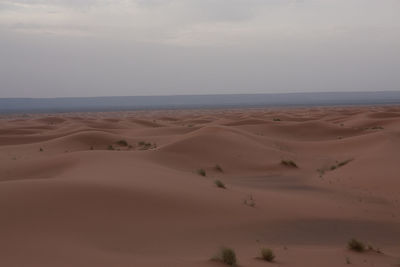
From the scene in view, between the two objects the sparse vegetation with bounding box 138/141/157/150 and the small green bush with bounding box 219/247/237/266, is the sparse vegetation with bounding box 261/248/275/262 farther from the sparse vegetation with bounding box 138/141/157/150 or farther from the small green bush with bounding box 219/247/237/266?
the sparse vegetation with bounding box 138/141/157/150

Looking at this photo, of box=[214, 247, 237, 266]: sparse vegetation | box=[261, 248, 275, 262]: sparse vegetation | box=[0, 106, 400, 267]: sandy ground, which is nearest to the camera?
box=[214, 247, 237, 266]: sparse vegetation

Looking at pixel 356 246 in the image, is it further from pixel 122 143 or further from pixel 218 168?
pixel 122 143

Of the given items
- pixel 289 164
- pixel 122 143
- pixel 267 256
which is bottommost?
pixel 289 164

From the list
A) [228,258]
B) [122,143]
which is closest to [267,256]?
[228,258]

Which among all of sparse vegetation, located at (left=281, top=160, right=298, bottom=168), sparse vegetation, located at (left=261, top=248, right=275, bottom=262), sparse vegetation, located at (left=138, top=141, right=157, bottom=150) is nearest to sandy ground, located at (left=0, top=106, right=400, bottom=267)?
sparse vegetation, located at (left=261, top=248, right=275, bottom=262)

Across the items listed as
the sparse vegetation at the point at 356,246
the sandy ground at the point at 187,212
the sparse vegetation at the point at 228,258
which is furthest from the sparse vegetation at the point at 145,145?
the sparse vegetation at the point at 228,258

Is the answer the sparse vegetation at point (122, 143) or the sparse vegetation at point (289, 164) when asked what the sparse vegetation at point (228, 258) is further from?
the sparse vegetation at point (122, 143)

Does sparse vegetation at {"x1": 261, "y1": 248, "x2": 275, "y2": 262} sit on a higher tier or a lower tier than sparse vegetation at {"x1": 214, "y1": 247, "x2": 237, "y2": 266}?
lower

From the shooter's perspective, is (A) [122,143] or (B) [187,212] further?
(A) [122,143]

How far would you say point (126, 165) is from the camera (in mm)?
18234

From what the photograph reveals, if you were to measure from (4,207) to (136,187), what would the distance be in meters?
3.88

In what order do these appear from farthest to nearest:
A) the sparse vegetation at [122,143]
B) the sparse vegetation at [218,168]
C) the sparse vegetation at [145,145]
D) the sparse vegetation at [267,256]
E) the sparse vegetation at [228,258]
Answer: the sparse vegetation at [122,143] < the sparse vegetation at [145,145] < the sparse vegetation at [218,168] < the sparse vegetation at [267,256] < the sparse vegetation at [228,258]

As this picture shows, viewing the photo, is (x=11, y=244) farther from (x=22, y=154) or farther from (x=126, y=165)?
(x=22, y=154)

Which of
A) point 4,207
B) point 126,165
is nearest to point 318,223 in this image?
point 4,207
